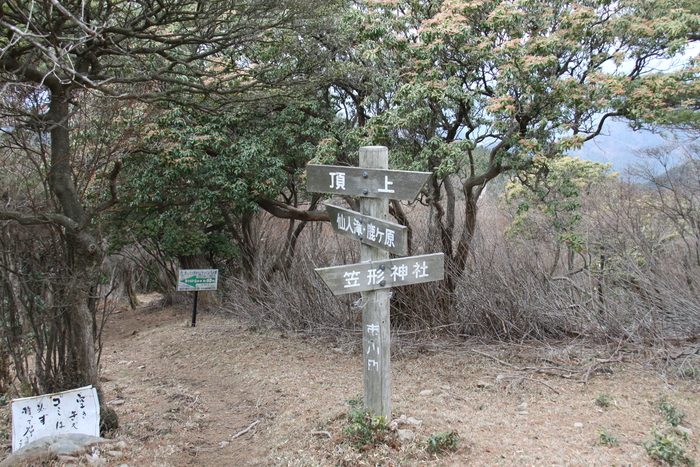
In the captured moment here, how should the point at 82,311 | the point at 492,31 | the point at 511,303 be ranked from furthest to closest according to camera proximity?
the point at 492,31 → the point at 511,303 → the point at 82,311

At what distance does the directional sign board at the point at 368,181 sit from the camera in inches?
147

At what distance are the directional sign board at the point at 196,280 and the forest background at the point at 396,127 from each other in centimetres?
71

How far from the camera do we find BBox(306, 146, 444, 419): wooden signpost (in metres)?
3.74

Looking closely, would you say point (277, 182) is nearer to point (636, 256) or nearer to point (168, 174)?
point (168, 174)

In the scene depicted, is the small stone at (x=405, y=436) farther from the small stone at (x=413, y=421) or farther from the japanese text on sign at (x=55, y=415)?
the japanese text on sign at (x=55, y=415)

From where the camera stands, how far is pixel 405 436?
150 inches

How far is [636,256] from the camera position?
8.69 meters

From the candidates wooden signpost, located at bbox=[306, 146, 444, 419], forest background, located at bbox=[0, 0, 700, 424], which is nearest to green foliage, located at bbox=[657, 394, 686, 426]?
forest background, located at bbox=[0, 0, 700, 424]

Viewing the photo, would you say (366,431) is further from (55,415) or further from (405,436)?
(55,415)

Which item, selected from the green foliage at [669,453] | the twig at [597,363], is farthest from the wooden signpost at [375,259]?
the twig at [597,363]

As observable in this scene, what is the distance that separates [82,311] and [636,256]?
8.49 metres

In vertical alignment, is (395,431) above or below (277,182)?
below

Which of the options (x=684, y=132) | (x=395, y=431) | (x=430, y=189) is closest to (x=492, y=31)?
(x=430, y=189)

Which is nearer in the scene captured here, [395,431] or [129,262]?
[395,431]
